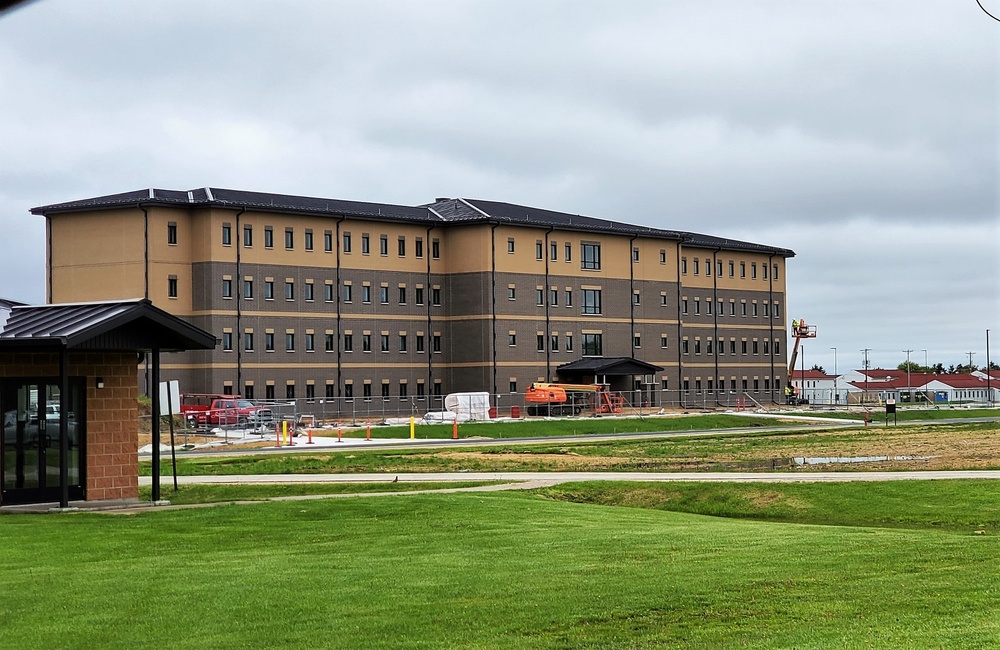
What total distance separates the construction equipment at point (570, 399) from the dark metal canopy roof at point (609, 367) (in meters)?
2.19

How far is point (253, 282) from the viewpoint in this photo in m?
81.6

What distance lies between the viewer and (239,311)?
265 ft

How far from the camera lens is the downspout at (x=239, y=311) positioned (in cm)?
8044

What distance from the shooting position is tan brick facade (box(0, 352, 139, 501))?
26234 mm

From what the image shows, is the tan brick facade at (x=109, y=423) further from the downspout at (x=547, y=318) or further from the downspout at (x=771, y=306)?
the downspout at (x=771, y=306)

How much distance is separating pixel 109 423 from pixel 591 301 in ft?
233

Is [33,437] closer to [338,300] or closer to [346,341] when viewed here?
[338,300]

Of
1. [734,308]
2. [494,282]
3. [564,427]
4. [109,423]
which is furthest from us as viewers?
[734,308]

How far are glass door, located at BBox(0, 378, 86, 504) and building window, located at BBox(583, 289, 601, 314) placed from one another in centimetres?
7108

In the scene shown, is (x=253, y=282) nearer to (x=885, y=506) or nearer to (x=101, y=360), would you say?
(x=101, y=360)

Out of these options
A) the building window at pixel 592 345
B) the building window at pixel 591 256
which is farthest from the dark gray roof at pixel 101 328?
the building window at pixel 591 256

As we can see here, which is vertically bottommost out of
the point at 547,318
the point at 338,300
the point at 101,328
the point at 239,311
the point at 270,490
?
the point at 270,490

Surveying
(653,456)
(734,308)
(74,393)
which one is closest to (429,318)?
(734,308)

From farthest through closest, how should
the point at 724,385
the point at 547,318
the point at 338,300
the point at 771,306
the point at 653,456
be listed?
the point at 771,306
the point at 724,385
the point at 547,318
the point at 338,300
the point at 653,456
